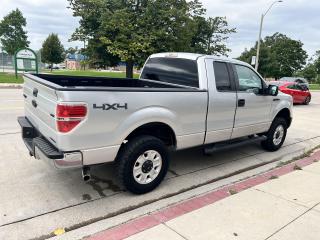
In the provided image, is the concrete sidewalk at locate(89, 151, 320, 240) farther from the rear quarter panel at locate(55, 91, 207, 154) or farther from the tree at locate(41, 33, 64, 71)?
the tree at locate(41, 33, 64, 71)

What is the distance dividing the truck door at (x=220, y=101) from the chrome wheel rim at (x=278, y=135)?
1.79m

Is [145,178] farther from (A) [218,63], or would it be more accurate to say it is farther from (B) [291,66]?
(B) [291,66]

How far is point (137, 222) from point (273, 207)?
174 centimetres

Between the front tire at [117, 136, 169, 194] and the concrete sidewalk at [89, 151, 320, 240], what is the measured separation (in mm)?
526

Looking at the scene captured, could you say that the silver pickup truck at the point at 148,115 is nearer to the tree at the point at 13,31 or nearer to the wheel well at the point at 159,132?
the wheel well at the point at 159,132

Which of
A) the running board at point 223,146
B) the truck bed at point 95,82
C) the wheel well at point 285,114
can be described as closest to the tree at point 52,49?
the truck bed at point 95,82

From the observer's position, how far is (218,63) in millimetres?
5113

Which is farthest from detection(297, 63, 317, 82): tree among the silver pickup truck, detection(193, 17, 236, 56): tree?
the silver pickup truck

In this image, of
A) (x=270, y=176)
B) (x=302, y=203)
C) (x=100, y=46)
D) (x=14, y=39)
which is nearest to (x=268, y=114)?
(x=270, y=176)

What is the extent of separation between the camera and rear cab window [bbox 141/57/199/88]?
196 inches

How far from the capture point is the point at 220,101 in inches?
194

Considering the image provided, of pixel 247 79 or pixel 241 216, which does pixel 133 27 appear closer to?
pixel 247 79

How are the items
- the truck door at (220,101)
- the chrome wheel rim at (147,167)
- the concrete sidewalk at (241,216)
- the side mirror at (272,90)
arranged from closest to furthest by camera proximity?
1. the concrete sidewalk at (241,216)
2. the chrome wheel rim at (147,167)
3. the truck door at (220,101)
4. the side mirror at (272,90)

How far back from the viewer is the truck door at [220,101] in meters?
4.86
